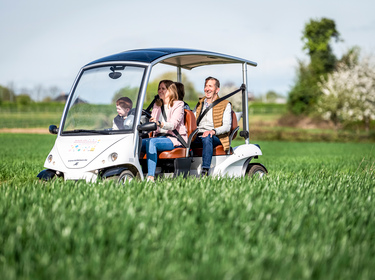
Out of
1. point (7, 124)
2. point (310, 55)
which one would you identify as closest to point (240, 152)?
point (7, 124)

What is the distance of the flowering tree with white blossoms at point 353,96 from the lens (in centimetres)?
4619

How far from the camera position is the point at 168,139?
7.21m

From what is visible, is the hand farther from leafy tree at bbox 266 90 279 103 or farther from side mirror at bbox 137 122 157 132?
leafy tree at bbox 266 90 279 103

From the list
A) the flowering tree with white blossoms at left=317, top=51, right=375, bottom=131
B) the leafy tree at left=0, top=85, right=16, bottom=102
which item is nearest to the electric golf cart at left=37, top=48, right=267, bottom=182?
the flowering tree with white blossoms at left=317, top=51, right=375, bottom=131

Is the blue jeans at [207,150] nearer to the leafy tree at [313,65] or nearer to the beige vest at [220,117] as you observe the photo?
the beige vest at [220,117]

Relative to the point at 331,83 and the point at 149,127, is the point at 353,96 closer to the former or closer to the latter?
the point at 331,83

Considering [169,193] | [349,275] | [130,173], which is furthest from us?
[130,173]

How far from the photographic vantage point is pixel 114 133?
6715 millimetres

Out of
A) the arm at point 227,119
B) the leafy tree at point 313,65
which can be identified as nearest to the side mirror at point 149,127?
the arm at point 227,119

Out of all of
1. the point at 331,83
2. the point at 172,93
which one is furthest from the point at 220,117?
the point at 331,83

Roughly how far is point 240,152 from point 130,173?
2.22 meters

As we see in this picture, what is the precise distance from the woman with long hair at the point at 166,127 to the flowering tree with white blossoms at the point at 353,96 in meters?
40.9

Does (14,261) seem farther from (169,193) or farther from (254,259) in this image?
(169,193)

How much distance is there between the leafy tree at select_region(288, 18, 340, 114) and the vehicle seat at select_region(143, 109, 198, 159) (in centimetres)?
5079
